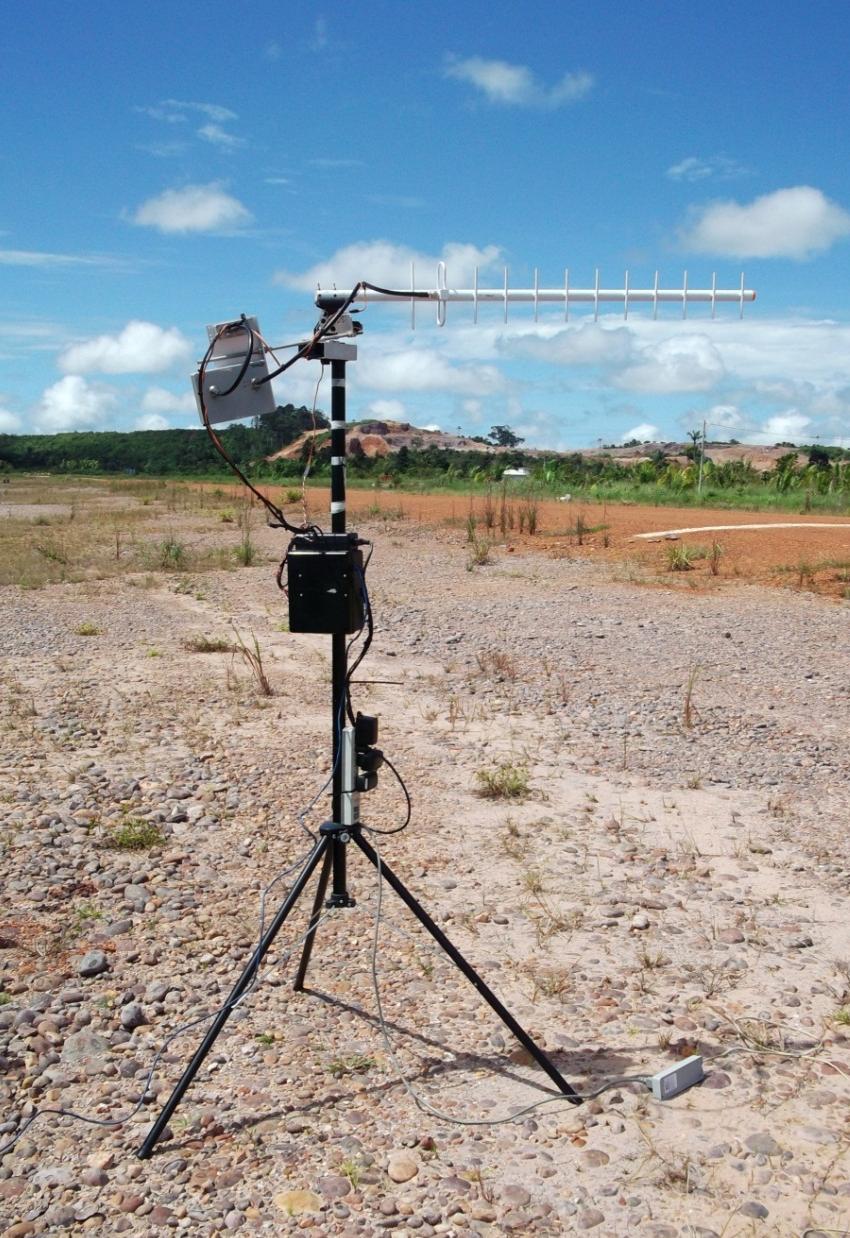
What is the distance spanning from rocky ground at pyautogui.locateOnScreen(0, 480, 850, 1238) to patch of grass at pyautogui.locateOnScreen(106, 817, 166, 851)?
0.01 meters

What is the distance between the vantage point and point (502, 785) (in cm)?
514

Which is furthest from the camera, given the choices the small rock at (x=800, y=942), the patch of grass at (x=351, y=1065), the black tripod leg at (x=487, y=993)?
the small rock at (x=800, y=942)

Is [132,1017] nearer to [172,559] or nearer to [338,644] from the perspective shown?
[338,644]

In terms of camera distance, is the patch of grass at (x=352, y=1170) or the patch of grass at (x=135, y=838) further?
the patch of grass at (x=135, y=838)

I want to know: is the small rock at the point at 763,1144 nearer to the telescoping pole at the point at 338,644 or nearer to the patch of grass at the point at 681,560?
the telescoping pole at the point at 338,644

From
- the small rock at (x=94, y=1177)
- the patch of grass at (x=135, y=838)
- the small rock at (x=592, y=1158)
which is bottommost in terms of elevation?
the small rock at (x=94, y=1177)

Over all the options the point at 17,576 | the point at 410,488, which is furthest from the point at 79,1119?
the point at 410,488

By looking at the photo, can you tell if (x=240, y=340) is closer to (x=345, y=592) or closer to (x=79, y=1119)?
(x=345, y=592)

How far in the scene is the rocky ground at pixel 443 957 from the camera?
8.06 ft

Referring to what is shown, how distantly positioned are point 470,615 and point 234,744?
4.50 meters

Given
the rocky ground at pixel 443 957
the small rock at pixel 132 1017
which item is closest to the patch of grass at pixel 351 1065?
the rocky ground at pixel 443 957

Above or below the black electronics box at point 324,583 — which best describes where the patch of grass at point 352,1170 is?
below

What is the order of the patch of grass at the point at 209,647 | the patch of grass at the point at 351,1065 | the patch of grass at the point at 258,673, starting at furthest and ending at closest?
the patch of grass at the point at 209,647 → the patch of grass at the point at 258,673 → the patch of grass at the point at 351,1065

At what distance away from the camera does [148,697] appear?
698 cm
